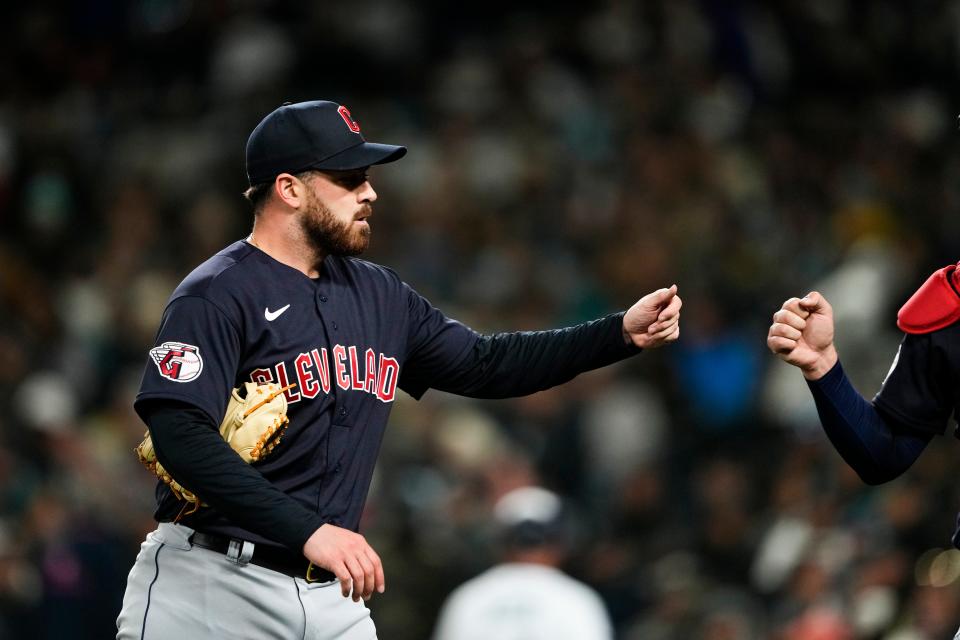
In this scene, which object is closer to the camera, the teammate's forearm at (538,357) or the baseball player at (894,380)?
the baseball player at (894,380)

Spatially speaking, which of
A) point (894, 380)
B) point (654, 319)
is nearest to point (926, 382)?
point (894, 380)

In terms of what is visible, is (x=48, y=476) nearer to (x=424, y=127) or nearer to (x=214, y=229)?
(x=214, y=229)

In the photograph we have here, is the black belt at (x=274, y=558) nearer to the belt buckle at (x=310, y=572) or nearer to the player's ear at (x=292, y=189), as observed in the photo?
the belt buckle at (x=310, y=572)

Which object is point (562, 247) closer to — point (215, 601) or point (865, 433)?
point (865, 433)

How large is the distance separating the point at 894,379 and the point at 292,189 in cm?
153

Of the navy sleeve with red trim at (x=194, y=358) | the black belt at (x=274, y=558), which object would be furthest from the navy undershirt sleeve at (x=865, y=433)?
the navy sleeve with red trim at (x=194, y=358)

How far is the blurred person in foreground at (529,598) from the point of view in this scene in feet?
16.2

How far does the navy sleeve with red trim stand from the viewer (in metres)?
3.59

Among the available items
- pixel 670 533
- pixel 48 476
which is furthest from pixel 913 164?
pixel 48 476

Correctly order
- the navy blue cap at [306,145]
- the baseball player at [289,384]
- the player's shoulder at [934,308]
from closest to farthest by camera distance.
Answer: the baseball player at [289,384]
the player's shoulder at [934,308]
the navy blue cap at [306,145]

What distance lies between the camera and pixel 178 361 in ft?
11.9

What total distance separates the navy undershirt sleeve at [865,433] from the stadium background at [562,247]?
2.63m

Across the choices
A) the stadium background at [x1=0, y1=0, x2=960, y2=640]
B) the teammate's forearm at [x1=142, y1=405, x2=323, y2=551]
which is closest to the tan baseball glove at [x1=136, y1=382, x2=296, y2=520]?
the teammate's forearm at [x1=142, y1=405, x2=323, y2=551]

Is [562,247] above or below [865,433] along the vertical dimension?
above
